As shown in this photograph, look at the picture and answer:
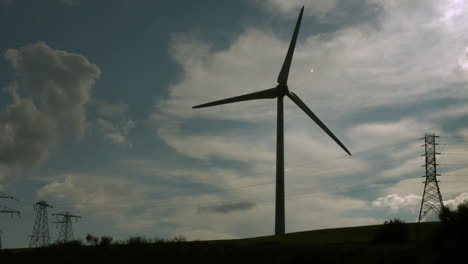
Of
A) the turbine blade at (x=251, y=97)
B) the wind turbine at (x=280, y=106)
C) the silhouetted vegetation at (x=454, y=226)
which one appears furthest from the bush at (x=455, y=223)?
the turbine blade at (x=251, y=97)

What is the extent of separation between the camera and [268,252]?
56281 mm

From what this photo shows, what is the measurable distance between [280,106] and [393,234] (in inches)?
1345

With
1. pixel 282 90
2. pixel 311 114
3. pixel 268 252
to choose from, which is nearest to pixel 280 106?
pixel 282 90

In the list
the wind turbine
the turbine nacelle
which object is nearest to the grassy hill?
the wind turbine

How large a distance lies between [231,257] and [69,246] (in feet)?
123

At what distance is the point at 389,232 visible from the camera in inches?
2687

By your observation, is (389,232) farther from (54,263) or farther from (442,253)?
(54,263)

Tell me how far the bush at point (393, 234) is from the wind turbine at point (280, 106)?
19094 millimetres

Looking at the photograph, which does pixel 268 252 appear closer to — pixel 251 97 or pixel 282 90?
pixel 282 90

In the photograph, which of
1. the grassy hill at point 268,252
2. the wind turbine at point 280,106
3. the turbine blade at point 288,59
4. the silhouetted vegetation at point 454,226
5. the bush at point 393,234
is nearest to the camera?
the silhouetted vegetation at point 454,226

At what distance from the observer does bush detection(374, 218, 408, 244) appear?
66.7 m

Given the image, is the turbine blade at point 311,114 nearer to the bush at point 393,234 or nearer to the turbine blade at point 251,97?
the turbine blade at point 251,97

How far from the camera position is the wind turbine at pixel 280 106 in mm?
82894

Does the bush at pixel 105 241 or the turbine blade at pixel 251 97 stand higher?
the turbine blade at pixel 251 97
